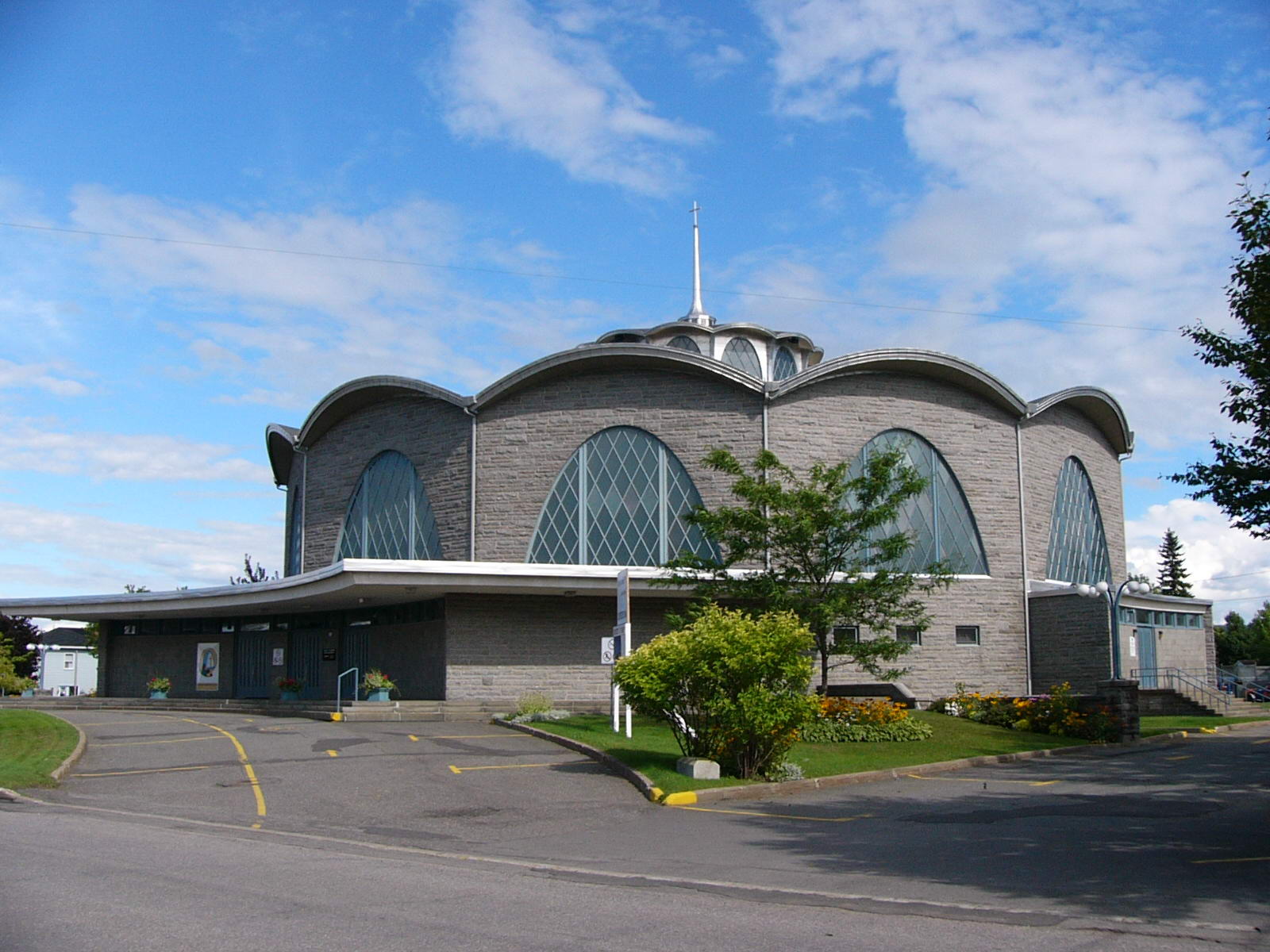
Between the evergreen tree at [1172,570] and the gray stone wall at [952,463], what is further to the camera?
the evergreen tree at [1172,570]

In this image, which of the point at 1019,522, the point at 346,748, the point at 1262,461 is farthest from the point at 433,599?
the point at 1262,461

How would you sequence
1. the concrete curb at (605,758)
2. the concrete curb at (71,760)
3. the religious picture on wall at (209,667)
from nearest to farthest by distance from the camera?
the concrete curb at (605,758)
the concrete curb at (71,760)
the religious picture on wall at (209,667)

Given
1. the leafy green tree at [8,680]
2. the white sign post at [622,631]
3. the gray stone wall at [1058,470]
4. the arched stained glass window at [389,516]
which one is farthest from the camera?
the leafy green tree at [8,680]

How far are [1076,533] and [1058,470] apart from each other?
242 centimetres

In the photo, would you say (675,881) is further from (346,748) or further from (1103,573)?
(1103,573)

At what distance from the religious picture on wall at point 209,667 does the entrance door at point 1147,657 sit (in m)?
30.4

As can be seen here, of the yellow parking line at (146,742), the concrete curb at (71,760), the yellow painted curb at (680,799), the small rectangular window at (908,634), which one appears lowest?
the yellow painted curb at (680,799)

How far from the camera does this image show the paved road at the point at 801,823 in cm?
949


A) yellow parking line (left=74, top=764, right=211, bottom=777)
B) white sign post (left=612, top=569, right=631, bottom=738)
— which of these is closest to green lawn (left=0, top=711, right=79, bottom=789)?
yellow parking line (left=74, top=764, right=211, bottom=777)

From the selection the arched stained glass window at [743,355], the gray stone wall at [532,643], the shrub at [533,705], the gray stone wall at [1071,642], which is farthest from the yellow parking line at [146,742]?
the arched stained glass window at [743,355]

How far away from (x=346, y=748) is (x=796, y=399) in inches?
680

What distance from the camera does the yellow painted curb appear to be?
15.8 meters

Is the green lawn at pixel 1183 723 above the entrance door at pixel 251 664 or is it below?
below

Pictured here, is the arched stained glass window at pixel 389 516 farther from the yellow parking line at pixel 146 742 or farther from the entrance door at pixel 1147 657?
the entrance door at pixel 1147 657
